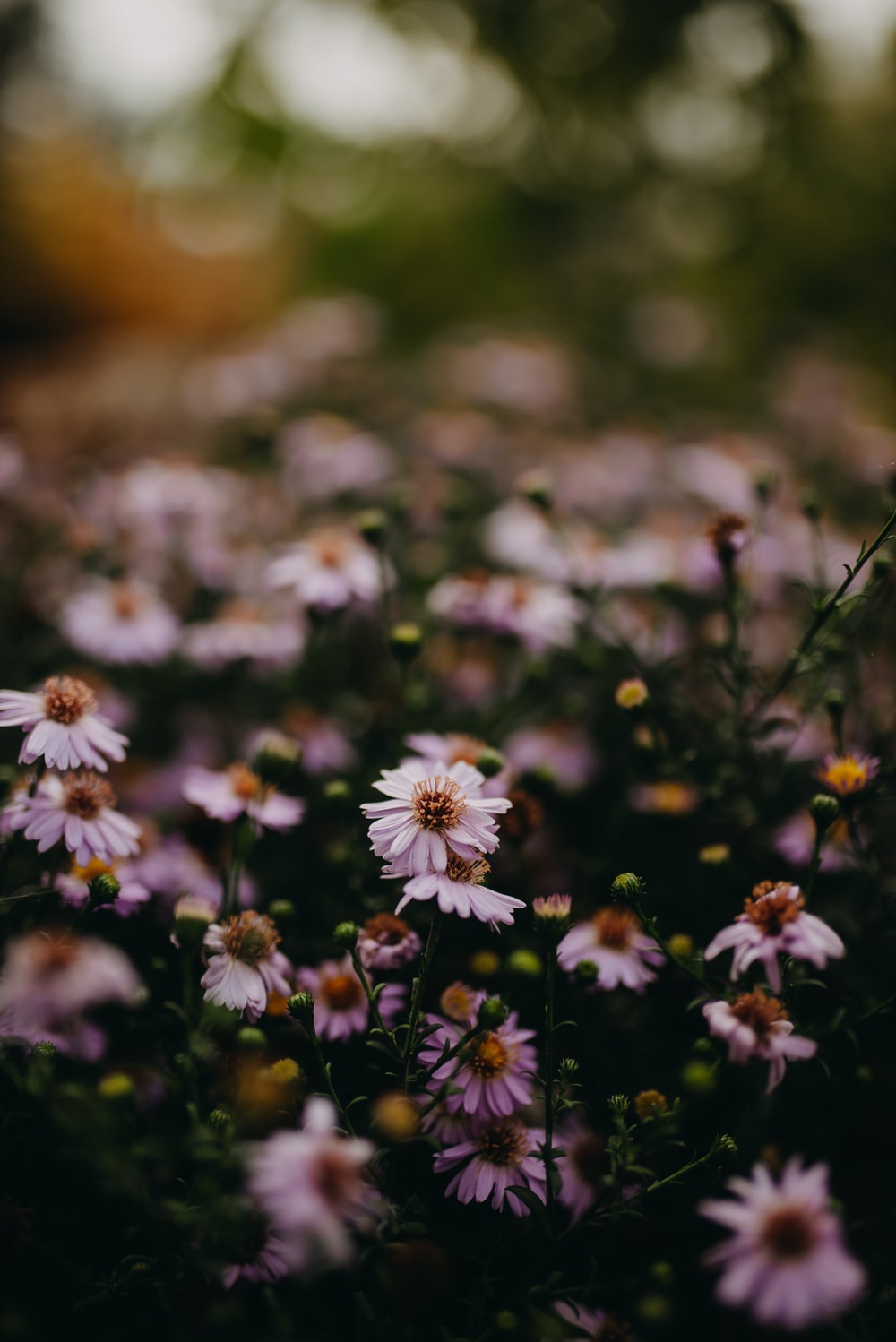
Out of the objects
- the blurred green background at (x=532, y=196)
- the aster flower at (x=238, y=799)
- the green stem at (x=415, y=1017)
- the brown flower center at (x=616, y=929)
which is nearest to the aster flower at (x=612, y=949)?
the brown flower center at (x=616, y=929)

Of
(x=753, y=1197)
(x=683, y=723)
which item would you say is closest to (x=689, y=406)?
(x=683, y=723)

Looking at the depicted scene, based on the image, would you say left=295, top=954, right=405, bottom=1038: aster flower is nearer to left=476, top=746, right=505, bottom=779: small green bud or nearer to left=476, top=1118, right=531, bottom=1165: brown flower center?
left=476, top=1118, right=531, bottom=1165: brown flower center

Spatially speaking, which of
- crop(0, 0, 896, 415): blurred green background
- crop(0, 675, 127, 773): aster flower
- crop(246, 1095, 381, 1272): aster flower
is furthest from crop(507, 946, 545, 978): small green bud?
crop(0, 0, 896, 415): blurred green background

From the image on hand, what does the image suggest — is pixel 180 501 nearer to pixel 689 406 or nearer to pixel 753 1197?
pixel 753 1197

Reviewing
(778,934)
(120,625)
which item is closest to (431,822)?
(778,934)

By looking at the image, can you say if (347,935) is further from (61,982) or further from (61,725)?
(61,725)
